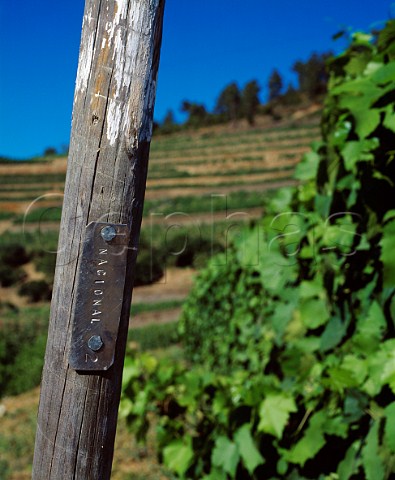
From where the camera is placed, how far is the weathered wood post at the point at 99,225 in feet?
3.88

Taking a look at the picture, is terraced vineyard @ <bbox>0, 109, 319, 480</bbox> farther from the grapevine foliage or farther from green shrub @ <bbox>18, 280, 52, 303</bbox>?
the grapevine foliage

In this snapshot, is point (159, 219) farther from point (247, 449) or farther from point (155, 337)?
point (247, 449)

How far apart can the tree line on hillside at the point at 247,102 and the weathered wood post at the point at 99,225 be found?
248ft

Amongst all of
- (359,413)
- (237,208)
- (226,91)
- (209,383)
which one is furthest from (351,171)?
(226,91)

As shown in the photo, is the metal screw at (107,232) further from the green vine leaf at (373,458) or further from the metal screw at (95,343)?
the green vine leaf at (373,458)

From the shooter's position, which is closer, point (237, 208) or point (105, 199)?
point (105, 199)

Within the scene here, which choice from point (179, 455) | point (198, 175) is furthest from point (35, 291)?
point (198, 175)

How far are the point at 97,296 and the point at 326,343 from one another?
1197mm

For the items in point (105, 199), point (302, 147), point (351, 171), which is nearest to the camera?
point (105, 199)

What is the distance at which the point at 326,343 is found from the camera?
7.16ft

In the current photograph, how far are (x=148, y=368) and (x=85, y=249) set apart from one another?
1787mm

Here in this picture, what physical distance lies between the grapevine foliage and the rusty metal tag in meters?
0.77

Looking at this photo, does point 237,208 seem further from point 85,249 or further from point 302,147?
point 85,249

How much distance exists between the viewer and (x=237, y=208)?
107ft
